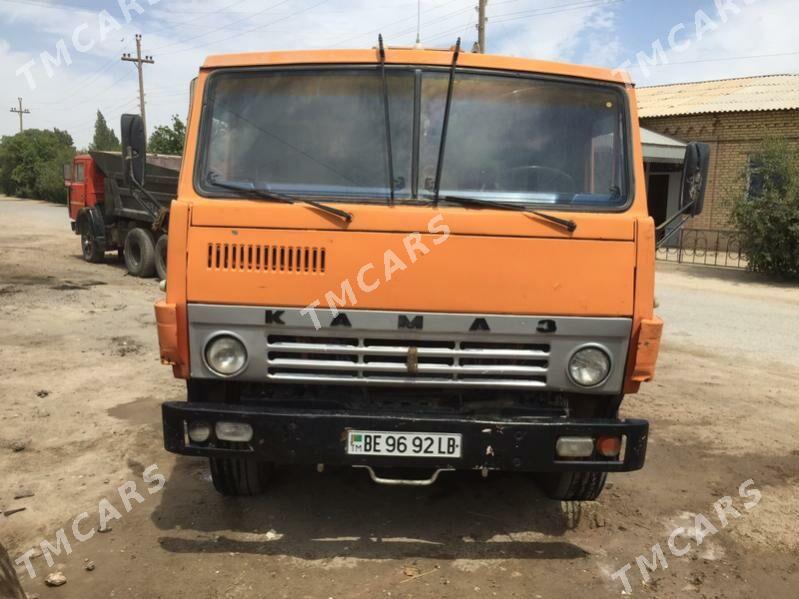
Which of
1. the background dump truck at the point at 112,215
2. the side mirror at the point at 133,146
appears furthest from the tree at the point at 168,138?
the side mirror at the point at 133,146

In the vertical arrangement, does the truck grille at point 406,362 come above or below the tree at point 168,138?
below

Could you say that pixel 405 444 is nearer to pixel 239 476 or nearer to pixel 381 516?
pixel 381 516

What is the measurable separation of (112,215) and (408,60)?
12503mm

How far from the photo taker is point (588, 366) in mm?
3137

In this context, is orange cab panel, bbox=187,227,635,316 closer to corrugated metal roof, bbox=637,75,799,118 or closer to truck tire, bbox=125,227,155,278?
truck tire, bbox=125,227,155,278

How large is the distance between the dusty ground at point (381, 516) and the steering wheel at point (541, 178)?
1.78 meters

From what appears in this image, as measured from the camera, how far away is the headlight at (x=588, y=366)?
3133mm

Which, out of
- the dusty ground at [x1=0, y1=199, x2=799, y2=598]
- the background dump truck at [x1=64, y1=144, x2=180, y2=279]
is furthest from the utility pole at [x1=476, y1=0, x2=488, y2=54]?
the dusty ground at [x1=0, y1=199, x2=799, y2=598]

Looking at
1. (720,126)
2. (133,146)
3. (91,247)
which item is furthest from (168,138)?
(133,146)

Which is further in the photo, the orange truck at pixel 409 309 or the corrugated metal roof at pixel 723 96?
the corrugated metal roof at pixel 723 96

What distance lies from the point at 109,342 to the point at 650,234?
629cm

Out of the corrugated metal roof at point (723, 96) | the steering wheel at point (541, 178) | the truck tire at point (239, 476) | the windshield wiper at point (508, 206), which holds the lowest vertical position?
the truck tire at point (239, 476)

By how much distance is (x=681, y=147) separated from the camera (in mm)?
17516

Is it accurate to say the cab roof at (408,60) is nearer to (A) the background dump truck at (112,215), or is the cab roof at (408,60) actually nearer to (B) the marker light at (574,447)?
(B) the marker light at (574,447)
